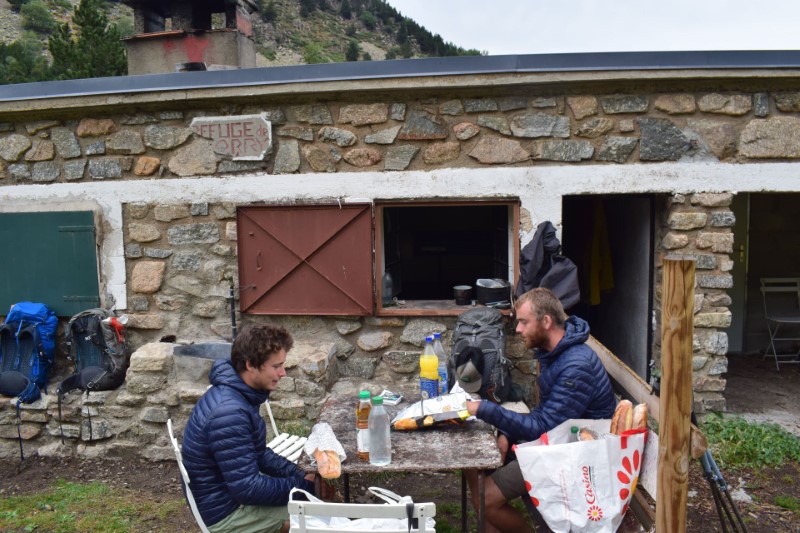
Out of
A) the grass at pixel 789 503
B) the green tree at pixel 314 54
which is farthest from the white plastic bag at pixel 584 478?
the green tree at pixel 314 54

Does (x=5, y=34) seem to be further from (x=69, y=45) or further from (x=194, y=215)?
(x=194, y=215)

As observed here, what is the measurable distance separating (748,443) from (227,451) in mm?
3985

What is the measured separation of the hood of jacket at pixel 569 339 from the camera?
123 inches

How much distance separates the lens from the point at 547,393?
3.21 m

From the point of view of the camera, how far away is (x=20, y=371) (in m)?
5.43

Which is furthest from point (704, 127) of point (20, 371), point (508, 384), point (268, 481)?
point (20, 371)

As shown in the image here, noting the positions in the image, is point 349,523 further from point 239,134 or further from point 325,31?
point 325,31

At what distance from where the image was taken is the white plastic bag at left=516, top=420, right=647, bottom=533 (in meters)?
2.57

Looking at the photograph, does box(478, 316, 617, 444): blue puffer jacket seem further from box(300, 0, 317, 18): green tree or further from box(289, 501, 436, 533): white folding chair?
box(300, 0, 317, 18): green tree

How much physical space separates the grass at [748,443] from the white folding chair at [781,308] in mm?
Answer: 2665

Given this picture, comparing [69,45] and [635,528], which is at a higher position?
[69,45]

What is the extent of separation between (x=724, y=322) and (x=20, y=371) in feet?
19.7

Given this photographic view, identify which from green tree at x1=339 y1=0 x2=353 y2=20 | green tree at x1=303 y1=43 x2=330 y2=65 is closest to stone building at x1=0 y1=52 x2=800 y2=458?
green tree at x1=303 y1=43 x2=330 y2=65

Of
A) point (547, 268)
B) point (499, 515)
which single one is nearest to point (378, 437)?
point (499, 515)
